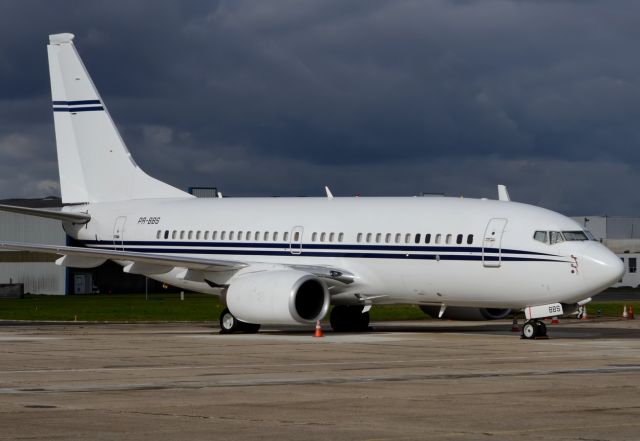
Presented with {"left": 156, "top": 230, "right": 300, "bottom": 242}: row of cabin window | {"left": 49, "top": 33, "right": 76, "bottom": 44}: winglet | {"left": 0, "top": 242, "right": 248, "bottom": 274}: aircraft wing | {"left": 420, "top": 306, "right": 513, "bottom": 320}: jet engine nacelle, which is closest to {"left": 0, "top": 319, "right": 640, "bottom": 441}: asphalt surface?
{"left": 0, "top": 242, "right": 248, "bottom": 274}: aircraft wing

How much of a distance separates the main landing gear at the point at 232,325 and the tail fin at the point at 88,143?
26.4ft

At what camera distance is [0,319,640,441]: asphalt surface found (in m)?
14.8

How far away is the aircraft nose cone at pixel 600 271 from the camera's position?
108ft

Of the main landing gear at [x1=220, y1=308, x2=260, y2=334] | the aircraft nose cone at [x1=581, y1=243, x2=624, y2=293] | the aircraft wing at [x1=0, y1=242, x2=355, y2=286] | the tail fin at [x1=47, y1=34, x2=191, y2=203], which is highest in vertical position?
the tail fin at [x1=47, y1=34, x2=191, y2=203]

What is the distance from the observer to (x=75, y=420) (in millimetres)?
15602

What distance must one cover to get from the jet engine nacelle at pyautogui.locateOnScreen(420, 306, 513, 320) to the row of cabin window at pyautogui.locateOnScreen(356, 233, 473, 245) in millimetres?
4114

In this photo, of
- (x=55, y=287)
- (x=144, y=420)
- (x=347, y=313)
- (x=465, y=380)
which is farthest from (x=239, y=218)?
(x=55, y=287)

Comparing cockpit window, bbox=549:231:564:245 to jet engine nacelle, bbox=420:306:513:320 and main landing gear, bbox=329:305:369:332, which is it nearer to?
jet engine nacelle, bbox=420:306:513:320

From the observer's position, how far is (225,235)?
40.3 metres

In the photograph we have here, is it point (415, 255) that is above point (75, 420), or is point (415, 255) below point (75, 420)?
above

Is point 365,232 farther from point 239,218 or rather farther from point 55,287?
point 55,287

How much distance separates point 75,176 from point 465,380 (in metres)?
27.5

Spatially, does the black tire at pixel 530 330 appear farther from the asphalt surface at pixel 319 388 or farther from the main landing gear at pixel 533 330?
the asphalt surface at pixel 319 388

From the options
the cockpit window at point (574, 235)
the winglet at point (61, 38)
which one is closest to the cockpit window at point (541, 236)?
the cockpit window at point (574, 235)
